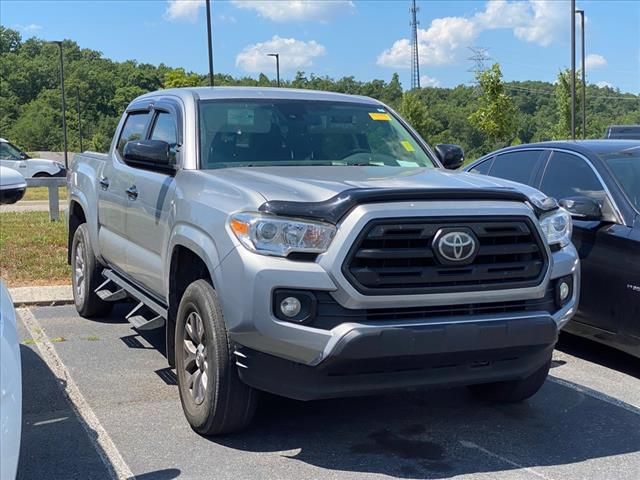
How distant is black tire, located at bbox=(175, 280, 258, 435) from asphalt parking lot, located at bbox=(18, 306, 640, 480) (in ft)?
0.52

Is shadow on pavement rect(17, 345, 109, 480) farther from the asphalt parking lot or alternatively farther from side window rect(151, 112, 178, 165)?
side window rect(151, 112, 178, 165)

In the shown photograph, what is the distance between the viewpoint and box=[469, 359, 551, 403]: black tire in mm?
4527

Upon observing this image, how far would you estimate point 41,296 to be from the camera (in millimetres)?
7797

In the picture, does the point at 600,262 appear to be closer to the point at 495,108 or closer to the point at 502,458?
the point at 502,458

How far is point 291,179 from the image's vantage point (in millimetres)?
4082

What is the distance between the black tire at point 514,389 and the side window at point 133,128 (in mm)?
3166

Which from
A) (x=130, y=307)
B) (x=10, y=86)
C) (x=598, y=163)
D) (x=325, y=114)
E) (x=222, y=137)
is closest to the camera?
(x=222, y=137)

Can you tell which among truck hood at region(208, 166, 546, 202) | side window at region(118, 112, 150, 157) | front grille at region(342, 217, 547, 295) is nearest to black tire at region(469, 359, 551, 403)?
front grille at region(342, 217, 547, 295)

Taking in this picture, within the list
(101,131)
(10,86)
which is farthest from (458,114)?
(10,86)

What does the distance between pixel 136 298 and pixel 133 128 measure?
5.14ft

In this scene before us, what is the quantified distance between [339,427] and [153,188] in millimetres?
1949

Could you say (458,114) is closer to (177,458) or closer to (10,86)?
(10,86)

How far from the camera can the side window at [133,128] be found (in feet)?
19.2

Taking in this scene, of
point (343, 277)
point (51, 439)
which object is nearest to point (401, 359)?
point (343, 277)
